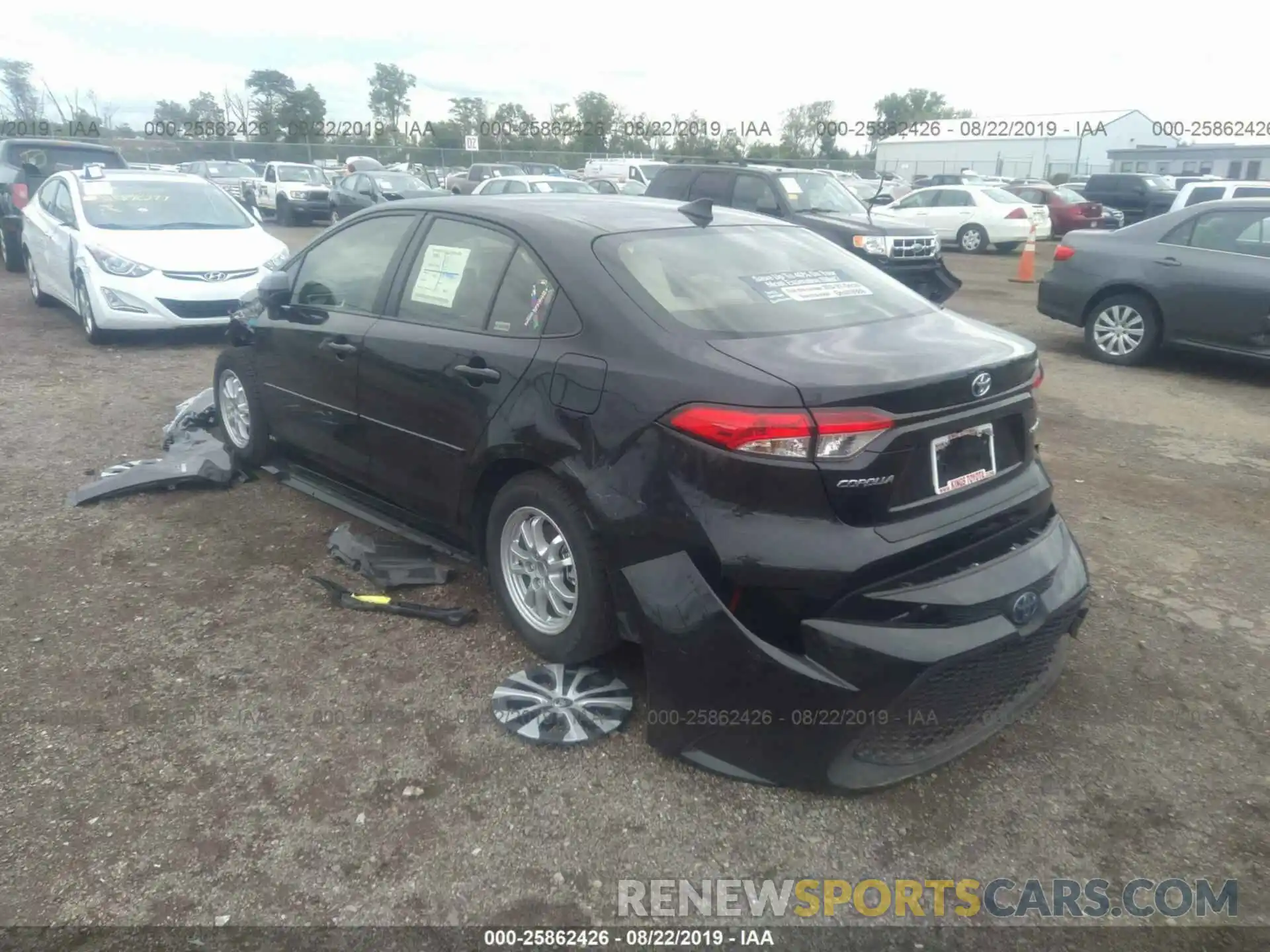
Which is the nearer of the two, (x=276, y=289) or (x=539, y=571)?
(x=539, y=571)

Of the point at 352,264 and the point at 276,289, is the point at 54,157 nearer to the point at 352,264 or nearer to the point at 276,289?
the point at 276,289

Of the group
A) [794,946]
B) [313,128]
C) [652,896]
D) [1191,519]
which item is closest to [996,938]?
[794,946]

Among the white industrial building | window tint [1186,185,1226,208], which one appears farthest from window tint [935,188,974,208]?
the white industrial building

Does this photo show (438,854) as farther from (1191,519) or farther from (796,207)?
(796,207)

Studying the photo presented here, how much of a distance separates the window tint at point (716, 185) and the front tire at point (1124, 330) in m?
4.95

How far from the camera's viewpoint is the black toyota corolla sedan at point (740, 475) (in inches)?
105

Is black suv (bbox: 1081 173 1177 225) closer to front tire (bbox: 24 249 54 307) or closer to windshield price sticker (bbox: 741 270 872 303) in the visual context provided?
front tire (bbox: 24 249 54 307)

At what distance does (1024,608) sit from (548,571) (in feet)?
5.31

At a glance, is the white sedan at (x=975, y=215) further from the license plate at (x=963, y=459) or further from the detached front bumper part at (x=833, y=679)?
the detached front bumper part at (x=833, y=679)

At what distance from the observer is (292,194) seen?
24.2 metres

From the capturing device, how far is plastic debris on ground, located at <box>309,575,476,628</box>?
154 inches

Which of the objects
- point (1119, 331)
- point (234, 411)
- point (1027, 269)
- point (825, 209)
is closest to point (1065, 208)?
point (1027, 269)

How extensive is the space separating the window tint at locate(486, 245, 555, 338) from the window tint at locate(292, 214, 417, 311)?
2.80 feet

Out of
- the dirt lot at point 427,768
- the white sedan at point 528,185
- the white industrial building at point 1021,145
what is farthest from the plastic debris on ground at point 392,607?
the white industrial building at point 1021,145
